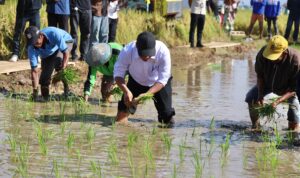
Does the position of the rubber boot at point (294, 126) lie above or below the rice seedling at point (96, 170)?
below

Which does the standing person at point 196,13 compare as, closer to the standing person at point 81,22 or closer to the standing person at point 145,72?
the standing person at point 81,22

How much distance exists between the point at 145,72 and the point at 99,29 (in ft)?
12.9

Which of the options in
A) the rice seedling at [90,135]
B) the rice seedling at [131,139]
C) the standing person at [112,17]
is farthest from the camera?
the standing person at [112,17]

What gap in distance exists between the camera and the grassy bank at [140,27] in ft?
38.2

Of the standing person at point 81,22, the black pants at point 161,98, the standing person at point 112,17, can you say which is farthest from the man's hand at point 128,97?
the standing person at point 112,17

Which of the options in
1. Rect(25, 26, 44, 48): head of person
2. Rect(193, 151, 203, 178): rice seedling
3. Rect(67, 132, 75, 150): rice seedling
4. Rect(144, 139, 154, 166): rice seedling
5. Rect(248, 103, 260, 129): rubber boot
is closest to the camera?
Rect(193, 151, 203, 178): rice seedling

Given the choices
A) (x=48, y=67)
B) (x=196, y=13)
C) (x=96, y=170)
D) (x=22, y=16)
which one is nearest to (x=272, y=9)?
(x=196, y=13)

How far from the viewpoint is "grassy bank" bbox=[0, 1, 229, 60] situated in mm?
11648

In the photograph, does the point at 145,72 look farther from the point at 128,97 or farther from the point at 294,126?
the point at 294,126

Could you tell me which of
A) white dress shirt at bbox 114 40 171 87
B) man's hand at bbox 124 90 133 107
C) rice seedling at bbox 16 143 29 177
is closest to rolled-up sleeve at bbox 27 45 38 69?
white dress shirt at bbox 114 40 171 87

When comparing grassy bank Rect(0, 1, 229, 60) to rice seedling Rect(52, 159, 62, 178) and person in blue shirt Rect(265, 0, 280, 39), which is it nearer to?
person in blue shirt Rect(265, 0, 280, 39)

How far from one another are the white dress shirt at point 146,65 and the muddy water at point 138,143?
1.74ft

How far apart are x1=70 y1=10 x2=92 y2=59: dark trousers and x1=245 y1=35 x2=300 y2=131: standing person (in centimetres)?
410

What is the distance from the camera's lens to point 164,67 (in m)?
7.75
